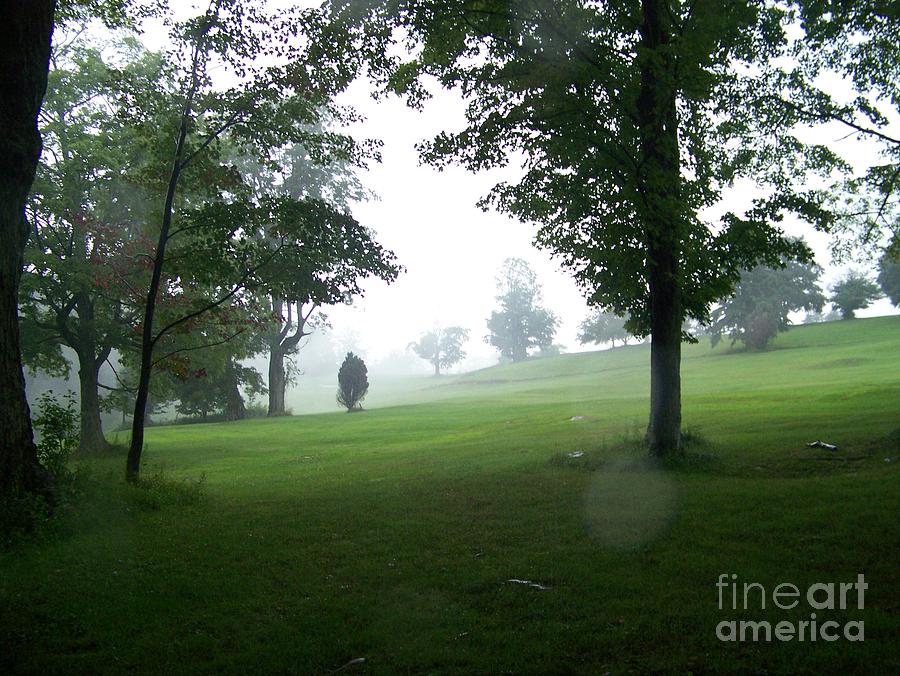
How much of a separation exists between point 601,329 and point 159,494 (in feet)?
280

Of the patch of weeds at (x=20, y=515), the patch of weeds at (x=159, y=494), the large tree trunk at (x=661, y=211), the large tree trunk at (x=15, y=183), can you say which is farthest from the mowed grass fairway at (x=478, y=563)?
the large tree trunk at (x=661, y=211)

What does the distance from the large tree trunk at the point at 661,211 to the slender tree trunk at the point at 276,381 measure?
1267 inches

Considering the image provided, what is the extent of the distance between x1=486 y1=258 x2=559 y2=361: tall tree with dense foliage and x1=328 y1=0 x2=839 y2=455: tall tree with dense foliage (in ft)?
297

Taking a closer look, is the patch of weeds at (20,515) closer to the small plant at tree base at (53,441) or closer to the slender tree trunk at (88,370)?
the small plant at tree base at (53,441)

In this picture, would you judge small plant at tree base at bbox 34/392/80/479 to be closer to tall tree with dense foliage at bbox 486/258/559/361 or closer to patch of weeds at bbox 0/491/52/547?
patch of weeds at bbox 0/491/52/547

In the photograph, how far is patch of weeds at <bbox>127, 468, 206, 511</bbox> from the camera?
10.3 metres

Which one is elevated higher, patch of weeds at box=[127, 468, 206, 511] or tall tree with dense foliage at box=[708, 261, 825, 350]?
tall tree with dense foliage at box=[708, 261, 825, 350]

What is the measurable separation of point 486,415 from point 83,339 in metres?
17.7

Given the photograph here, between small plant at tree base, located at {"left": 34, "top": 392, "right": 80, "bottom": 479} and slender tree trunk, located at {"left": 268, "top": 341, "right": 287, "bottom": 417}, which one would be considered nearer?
small plant at tree base, located at {"left": 34, "top": 392, "right": 80, "bottom": 479}

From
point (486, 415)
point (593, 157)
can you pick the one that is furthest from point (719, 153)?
point (486, 415)

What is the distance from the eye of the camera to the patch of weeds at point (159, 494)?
10.3 m

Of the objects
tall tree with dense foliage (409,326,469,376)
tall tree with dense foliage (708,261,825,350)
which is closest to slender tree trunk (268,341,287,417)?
tall tree with dense foliage (708,261,825,350)

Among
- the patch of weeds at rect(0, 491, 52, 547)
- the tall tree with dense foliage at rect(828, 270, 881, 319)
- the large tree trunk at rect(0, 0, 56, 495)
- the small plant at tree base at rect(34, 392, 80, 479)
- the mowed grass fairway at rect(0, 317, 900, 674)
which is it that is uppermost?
the tall tree with dense foliage at rect(828, 270, 881, 319)

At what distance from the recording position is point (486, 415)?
100 feet
